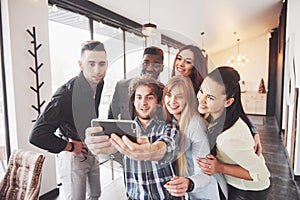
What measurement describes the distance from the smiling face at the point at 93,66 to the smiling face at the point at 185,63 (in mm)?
366

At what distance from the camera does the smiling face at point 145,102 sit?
1.05 meters

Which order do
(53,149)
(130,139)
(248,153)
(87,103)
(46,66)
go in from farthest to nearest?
(46,66) → (53,149) → (87,103) → (130,139) → (248,153)

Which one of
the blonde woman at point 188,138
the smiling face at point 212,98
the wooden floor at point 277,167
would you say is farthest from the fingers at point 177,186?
the wooden floor at point 277,167

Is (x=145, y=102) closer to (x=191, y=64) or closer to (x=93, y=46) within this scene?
(x=191, y=64)

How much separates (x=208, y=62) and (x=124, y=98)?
1.37ft

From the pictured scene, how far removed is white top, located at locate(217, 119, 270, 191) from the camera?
966mm

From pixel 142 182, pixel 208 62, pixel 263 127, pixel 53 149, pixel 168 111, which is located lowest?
pixel 263 127

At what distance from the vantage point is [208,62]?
105 cm

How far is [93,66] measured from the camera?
1189mm

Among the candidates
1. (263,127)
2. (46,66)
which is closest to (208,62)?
(46,66)

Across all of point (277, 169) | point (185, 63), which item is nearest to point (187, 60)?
point (185, 63)

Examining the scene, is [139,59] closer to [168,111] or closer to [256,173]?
[168,111]

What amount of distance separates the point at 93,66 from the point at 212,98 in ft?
1.99

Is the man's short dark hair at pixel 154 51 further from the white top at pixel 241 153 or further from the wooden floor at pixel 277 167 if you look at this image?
the wooden floor at pixel 277 167
